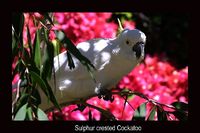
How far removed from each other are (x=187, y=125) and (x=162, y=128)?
0.32 ft

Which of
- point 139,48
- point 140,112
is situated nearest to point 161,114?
point 140,112

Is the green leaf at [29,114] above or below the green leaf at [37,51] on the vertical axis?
below

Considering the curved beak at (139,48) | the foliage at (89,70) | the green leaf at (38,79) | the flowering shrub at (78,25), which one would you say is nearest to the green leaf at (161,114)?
the foliage at (89,70)

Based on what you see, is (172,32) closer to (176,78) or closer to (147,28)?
(147,28)

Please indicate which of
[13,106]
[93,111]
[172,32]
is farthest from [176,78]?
[13,106]

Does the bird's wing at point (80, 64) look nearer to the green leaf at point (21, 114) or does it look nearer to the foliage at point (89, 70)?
the foliage at point (89, 70)

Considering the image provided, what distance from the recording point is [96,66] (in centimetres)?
174

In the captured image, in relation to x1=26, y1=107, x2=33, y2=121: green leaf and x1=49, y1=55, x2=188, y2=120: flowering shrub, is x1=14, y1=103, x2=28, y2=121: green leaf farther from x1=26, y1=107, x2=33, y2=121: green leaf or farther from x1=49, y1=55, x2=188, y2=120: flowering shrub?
x1=49, y1=55, x2=188, y2=120: flowering shrub

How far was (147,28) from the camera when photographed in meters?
3.32

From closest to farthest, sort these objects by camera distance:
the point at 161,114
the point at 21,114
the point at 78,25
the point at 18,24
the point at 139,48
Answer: the point at 21,114 → the point at 18,24 → the point at 161,114 → the point at 139,48 → the point at 78,25

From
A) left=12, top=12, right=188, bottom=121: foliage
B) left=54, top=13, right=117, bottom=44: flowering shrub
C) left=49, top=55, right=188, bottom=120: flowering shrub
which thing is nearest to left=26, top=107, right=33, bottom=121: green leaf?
left=12, top=12, right=188, bottom=121: foliage

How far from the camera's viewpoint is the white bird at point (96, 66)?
1.74 metres

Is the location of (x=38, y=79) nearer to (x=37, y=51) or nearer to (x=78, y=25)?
(x=37, y=51)

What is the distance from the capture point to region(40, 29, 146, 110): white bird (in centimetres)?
174
